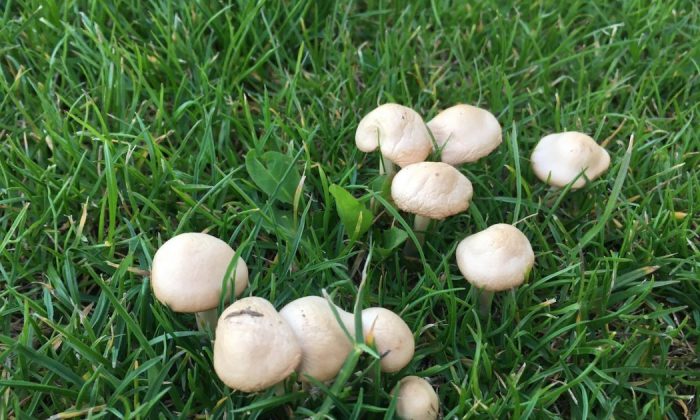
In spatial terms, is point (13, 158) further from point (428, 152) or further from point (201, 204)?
point (428, 152)

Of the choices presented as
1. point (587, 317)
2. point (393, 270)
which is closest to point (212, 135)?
point (393, 270)

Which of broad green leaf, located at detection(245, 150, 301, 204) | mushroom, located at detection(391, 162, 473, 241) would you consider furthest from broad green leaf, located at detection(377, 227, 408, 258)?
broad green leaf, located at detection(245, 150, 301, 204)

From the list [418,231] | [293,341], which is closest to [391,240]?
[418,231]

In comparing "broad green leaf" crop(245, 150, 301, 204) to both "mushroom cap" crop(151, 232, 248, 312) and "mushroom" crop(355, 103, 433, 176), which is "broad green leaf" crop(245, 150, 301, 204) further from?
"mushroom cap" crop(151, 232, 248, 312)

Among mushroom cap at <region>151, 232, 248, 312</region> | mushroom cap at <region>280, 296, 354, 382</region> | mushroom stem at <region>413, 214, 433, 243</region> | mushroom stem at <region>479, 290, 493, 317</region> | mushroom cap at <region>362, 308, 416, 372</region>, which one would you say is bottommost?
mushroom stem at <region>479, 290, 493, 317</region>

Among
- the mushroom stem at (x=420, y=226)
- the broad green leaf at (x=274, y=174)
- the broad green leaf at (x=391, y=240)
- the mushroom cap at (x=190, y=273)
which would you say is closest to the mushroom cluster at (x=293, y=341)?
the mushroom cap at (x=190, y=273)

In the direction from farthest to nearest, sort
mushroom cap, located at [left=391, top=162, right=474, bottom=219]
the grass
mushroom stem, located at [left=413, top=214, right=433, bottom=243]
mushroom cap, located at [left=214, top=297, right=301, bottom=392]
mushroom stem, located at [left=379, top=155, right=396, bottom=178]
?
mushroom stem, located at [left=379, top=155, right=396, bottom=178]
mushroom stem, located at [left=413, top=214, right=433, bottom=243]
mushroom cap, located at [left=391, top=162, right=474, bottom=219]
the grass
mushroom cap, located at [left=214, top=297, right=301, bottom=392]
